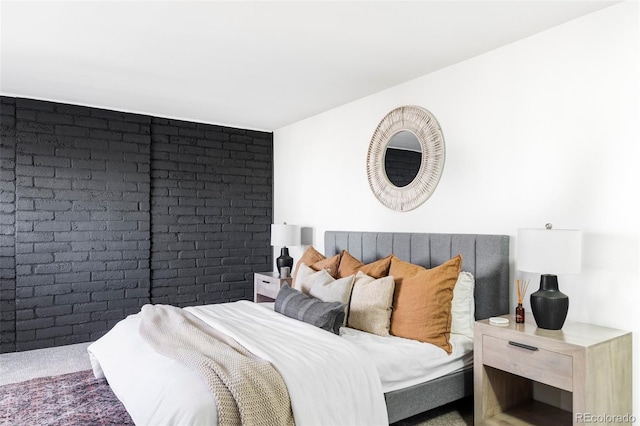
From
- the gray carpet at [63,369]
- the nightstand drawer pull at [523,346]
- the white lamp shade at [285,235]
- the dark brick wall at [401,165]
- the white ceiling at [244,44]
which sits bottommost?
the gray carpet at [63,369]

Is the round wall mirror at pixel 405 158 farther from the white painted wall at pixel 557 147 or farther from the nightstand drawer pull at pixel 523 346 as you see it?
the nightstand drawer pull at pixel 523 346

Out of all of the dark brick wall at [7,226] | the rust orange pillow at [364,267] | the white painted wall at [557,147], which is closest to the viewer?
the white painted wall at [557,147]

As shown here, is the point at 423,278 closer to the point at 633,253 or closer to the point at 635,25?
the point at 633,253

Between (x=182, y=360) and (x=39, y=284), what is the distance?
287cm

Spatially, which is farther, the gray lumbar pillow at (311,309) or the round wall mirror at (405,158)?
the round wall mirror at (405,158)

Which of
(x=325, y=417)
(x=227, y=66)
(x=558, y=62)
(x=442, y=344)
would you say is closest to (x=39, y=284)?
(x=227, y=66)

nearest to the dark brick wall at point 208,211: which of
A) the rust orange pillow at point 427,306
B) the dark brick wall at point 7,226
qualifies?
the dark brick wall at point 7,226

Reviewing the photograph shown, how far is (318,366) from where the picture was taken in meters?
2.10

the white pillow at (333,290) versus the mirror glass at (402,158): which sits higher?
the mirror glass at (402,158)

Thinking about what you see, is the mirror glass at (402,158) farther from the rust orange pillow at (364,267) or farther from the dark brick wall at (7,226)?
the dark brick wall at (7,226)

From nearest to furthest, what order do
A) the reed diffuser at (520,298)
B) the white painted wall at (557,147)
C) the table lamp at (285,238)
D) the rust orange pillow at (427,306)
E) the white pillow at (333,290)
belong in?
1. the white painted wall at (557,147)
2. the reed diffuser at (520,298)
3. the rust orange pillow at (427,306)
4. the white pillow at (333,290)
5. the table lamp at (285,238)

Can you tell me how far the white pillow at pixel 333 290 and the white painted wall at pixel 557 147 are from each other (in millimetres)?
845

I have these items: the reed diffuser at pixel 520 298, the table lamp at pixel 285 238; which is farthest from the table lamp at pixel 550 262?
the table lamp at pixel 285 238

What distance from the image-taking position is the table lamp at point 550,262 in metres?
2.20
